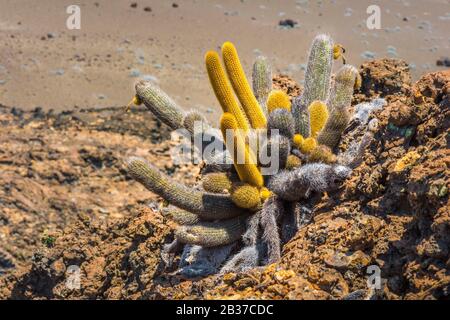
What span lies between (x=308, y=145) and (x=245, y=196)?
0.48m

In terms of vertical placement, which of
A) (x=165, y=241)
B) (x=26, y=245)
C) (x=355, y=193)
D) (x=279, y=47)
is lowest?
(x=26, y=245)

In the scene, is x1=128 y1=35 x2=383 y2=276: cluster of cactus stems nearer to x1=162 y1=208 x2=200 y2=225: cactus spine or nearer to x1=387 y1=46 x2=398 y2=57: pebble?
x1=162 y1=208 x2=200 y2=225: cactus spine

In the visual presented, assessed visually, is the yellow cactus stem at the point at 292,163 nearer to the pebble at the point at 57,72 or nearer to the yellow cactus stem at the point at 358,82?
A: the yellow cactus stem at the point at 358,82

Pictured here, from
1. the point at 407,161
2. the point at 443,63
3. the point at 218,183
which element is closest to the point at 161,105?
the point at 218,183

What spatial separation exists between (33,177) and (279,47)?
8.70m

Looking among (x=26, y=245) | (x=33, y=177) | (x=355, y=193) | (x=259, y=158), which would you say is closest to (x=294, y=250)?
(x=355, y=193)

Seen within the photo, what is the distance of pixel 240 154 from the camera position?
3.72 metres

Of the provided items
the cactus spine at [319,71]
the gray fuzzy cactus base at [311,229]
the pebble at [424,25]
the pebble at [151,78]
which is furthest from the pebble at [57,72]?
the cactus spine at [319,71]

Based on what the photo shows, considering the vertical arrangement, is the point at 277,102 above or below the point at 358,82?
below

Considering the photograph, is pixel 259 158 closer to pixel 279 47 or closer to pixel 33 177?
pixel 33 177

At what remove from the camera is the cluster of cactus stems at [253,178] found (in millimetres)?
3688

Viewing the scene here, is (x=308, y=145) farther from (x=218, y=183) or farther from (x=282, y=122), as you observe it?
(x=218, y=183)

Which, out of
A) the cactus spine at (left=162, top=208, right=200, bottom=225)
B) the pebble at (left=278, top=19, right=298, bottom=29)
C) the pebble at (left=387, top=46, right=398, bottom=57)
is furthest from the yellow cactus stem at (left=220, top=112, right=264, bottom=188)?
the pebble at (left=278, top=19, right=298, bottom=29)

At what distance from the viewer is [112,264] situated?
184 inches
